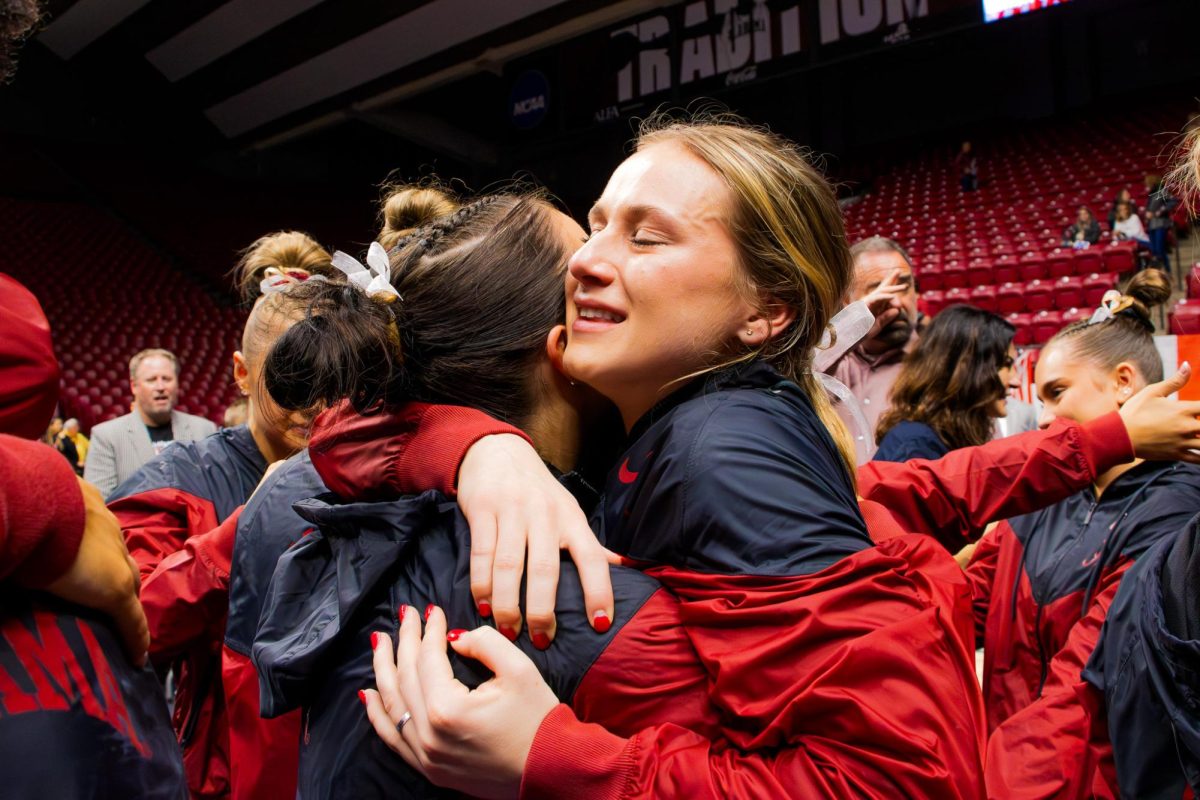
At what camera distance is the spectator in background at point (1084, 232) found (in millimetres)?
9531

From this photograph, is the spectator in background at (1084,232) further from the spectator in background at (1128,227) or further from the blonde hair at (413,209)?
the blonde hair at (413,209)

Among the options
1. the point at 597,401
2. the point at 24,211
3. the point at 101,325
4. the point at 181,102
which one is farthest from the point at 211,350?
the point at 597,401

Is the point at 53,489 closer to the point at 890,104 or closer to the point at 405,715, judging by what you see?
the point at 405,715

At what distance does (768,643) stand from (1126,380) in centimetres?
167

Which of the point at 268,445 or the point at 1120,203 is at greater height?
the point at 1120,203

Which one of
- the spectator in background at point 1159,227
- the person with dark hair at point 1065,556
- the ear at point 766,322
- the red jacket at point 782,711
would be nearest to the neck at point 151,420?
the person with dark hair at point 1065,556

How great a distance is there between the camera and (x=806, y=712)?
2.31 feet

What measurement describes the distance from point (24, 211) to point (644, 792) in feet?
55.2

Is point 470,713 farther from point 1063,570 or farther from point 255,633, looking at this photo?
point 1063,570

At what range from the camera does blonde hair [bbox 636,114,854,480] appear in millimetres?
1005

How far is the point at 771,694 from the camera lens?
721 mm

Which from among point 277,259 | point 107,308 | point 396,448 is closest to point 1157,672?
point 396,448

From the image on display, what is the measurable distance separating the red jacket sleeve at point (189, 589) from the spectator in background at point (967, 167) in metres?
13.4

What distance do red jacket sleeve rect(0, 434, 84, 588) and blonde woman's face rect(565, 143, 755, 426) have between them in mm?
482
